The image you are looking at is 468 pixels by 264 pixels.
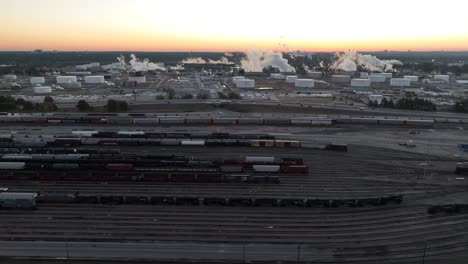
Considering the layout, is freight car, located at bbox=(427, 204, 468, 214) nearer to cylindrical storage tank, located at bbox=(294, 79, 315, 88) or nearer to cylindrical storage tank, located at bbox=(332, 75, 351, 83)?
cylindrical storage tank, located at bbox=(294, 79, 315, 88)

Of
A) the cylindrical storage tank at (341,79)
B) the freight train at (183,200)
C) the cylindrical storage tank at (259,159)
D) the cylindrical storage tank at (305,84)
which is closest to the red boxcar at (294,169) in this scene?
the cylindrical storage tank at (259,159)

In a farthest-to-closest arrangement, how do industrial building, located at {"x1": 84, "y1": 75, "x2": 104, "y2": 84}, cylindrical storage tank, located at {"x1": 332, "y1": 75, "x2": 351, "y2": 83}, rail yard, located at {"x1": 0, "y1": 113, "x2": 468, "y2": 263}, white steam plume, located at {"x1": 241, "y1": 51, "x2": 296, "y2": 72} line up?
1. white steam plume, located at {"x1": 241, "y1": 51, "x2": 296, "y2": 72}
2. cylindrical storage tank, located at {"x1": 332, "y1": 75, "x2": 351, "y2": 83}
3. industrial building, located at {"x1": 84, "y1": 75, "x2": 104, "y2": 84}
4. rail yard, located at {"x1": 0, "y1": 113, "x2": 468, "y2": 263}

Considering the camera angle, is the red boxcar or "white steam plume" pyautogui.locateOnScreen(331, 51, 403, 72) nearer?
the red boxcar

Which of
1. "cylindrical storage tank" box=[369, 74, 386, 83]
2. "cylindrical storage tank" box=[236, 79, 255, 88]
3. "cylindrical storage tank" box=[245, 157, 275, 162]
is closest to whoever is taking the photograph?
"cylindrical storage tank" box=[245, 157, 275, 162]

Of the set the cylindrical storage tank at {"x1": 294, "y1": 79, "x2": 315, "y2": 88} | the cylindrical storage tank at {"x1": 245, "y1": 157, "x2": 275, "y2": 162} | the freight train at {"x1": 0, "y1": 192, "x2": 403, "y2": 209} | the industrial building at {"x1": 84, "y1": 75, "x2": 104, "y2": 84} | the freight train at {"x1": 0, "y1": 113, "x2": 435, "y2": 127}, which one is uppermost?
the industrial building at {"x1": 84, "y1": 75, "x2": 104, "y2": 84}

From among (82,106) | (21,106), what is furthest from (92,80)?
(82,106)

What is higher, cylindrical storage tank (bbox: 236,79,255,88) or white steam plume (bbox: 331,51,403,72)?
white steam plume (bbox: 331,51,403,72)

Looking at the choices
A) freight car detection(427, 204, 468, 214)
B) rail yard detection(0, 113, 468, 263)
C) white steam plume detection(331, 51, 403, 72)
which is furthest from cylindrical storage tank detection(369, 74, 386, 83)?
freight car detection(427, 204, 468, 214)

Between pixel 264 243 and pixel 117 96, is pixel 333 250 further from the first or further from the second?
pixel 117 96
